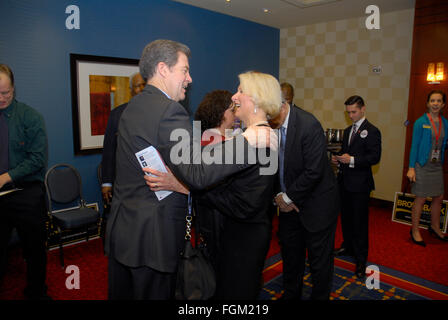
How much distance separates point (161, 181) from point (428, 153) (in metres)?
3.78

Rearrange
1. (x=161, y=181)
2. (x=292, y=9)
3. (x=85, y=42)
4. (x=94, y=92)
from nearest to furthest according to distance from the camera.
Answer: (x=161, y=181)
(x=85, y=42)
(x=94, y=92)
(x=292, y=9)

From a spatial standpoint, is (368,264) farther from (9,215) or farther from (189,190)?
(9,215)

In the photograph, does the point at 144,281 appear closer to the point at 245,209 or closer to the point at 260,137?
the point at 245,209

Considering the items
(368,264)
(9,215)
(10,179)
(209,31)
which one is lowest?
(368,264)

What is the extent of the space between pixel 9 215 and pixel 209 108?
1.67 m

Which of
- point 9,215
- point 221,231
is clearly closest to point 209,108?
point 221,231

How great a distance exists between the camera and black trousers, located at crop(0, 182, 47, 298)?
2.48m

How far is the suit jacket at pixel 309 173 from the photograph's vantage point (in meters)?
2.22

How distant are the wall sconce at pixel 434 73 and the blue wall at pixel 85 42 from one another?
302cm

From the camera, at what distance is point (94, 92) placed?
406 cm

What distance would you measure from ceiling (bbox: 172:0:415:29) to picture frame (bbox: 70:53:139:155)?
1.49 meters

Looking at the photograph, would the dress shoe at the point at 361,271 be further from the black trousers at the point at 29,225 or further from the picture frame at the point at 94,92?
the picture frame at the point at 94,92

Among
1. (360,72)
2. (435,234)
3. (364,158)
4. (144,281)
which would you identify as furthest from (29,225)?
(360,72)

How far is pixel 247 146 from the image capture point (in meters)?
1.36
